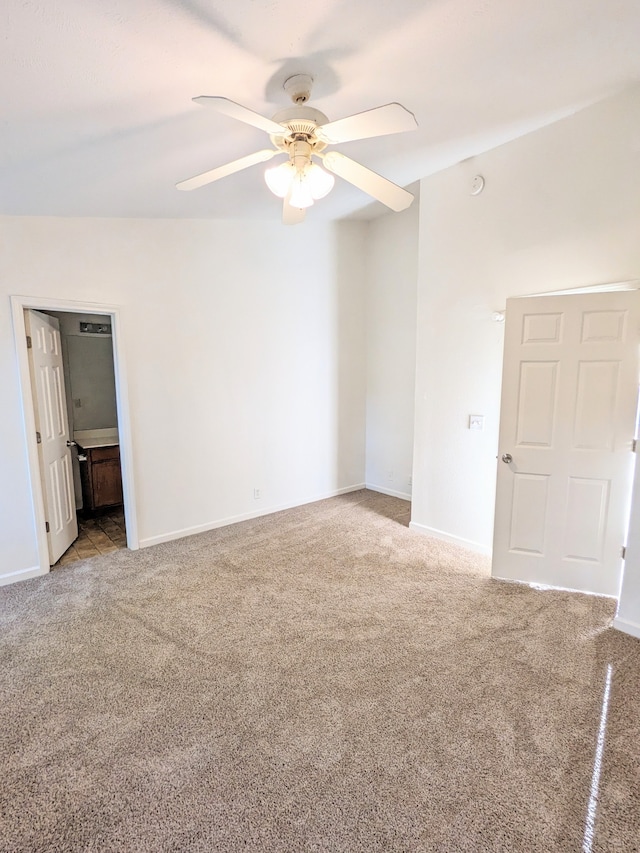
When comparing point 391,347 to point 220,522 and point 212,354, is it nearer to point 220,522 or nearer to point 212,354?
point 212,354

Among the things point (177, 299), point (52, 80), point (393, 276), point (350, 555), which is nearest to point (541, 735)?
point (350, 555)

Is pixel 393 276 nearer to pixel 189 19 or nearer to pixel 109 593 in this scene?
pixel 189 19

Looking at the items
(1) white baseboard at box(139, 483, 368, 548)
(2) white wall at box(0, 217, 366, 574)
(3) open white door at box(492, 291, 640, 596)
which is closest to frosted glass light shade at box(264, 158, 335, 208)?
(3) open white door at box(492, 291, 640, 596)

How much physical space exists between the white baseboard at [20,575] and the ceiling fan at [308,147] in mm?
3026

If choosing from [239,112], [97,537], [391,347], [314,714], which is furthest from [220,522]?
[239,112]

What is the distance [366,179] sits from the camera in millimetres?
1956

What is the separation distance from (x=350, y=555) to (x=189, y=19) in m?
3.38

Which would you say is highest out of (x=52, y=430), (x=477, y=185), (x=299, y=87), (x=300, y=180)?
(x=477, y=185)

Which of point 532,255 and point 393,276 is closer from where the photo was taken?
point 532,255

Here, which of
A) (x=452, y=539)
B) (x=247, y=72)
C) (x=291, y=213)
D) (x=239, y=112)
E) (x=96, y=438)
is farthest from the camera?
(x=96, y=438)

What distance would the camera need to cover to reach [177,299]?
3752 mm

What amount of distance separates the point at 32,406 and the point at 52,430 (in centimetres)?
42

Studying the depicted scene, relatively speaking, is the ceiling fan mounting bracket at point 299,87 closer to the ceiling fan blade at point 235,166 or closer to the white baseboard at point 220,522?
the ceiling fan blade at point 235,166

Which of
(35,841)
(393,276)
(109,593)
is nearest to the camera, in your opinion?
(35,841)
